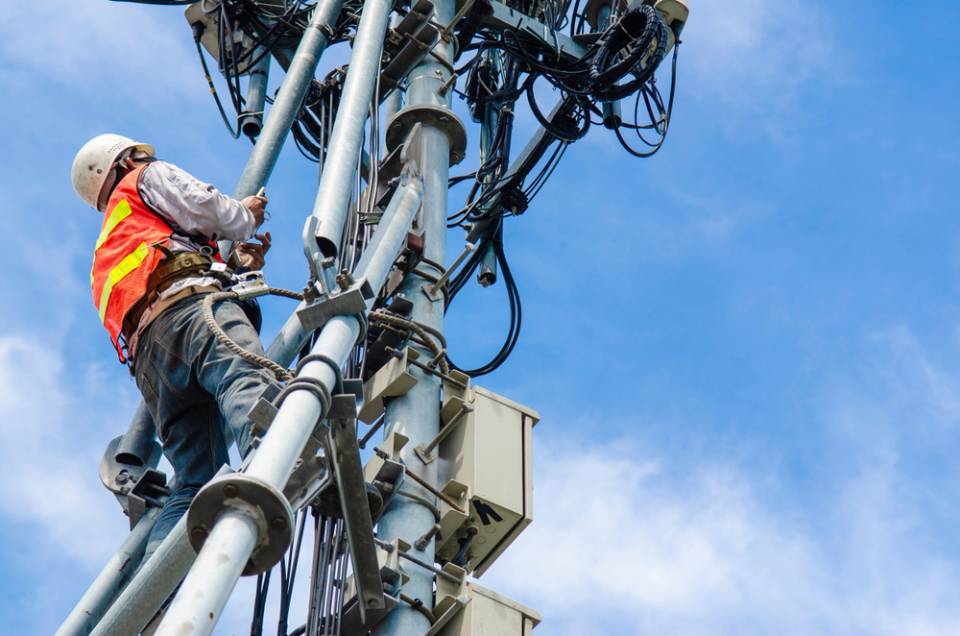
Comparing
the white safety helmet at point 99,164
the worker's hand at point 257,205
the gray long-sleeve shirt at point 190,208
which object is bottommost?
the gray long-sleeve shirt at point 190,208

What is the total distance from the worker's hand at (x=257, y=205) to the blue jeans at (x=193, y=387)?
1.68 ft

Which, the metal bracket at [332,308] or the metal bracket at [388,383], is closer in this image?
the metal bracket at [332,308]

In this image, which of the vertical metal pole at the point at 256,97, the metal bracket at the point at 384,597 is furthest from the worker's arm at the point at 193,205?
the vertical metal pole at the point at 256,97

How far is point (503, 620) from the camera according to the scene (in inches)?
211

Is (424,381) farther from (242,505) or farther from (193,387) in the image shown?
(242,505)

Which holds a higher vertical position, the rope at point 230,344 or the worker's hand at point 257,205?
the worker's hand at point 257,205

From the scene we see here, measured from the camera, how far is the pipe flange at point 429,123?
22.6ft

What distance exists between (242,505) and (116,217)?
2579 millimetres

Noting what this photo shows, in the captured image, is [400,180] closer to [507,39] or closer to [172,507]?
[172,507]

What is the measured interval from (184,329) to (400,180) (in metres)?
1.23

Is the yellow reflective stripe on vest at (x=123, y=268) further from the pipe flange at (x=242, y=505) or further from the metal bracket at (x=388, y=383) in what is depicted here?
the pipe flange at (x=242, y=505)

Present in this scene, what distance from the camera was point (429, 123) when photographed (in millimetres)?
6906

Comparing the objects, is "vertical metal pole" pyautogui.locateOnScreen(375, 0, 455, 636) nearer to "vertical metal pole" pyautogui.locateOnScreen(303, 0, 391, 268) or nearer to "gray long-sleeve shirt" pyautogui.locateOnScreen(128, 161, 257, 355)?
"gray long-sleeve shirt" pyautogui.locateOnScreen(128, 161, 257, 355)

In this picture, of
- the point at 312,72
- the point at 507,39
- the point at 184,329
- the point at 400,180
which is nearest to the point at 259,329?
the point at 184,329
